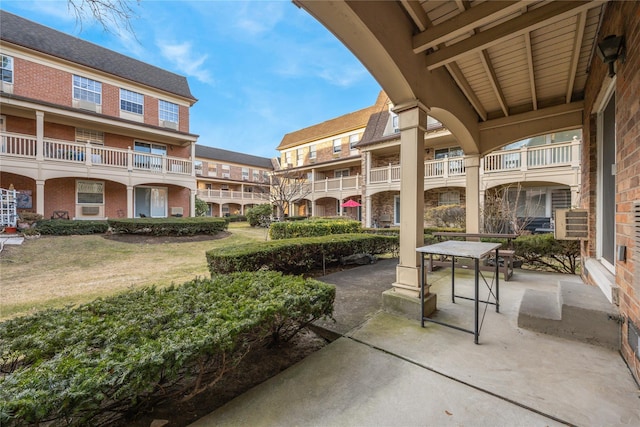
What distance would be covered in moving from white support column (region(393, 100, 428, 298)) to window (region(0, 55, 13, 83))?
55.3 feet

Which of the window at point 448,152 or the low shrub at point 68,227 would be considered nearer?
the low shrub at point 68,227

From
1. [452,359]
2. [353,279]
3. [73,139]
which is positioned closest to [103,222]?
[73,139]

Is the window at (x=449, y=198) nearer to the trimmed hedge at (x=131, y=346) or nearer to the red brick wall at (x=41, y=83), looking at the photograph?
the trimmed hedge at (x=131, y=346)

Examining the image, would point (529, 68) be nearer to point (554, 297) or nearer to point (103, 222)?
point (554, 297)

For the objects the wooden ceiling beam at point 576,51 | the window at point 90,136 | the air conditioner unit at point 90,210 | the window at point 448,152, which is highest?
the window at point 90,136

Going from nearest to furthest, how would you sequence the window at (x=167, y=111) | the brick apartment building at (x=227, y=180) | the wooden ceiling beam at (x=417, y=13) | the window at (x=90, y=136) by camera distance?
the wooden ceiling beam at (x=417, y=13)
the window at (x=90, y=136)
the window at (x=167, y=111)
the brick apartment building at (x=227, y=180)

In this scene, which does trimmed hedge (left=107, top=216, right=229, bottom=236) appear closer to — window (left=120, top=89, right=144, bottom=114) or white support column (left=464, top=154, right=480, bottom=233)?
window (left=120, top=89, right=144, bottom=114)

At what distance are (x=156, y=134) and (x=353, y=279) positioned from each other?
Answer: 14730 millimetres

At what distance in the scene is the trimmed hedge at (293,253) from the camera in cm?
461

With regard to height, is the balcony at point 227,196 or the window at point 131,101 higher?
the window at point 131,101

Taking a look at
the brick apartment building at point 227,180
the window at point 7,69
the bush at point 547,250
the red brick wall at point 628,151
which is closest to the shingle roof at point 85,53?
the window at point 7,69

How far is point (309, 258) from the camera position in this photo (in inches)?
245

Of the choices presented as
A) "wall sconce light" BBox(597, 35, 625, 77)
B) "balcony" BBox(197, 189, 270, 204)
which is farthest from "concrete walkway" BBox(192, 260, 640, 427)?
"balcony" BBox(197, 189, 270, 204)

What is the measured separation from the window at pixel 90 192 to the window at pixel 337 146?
15378 millimetres
